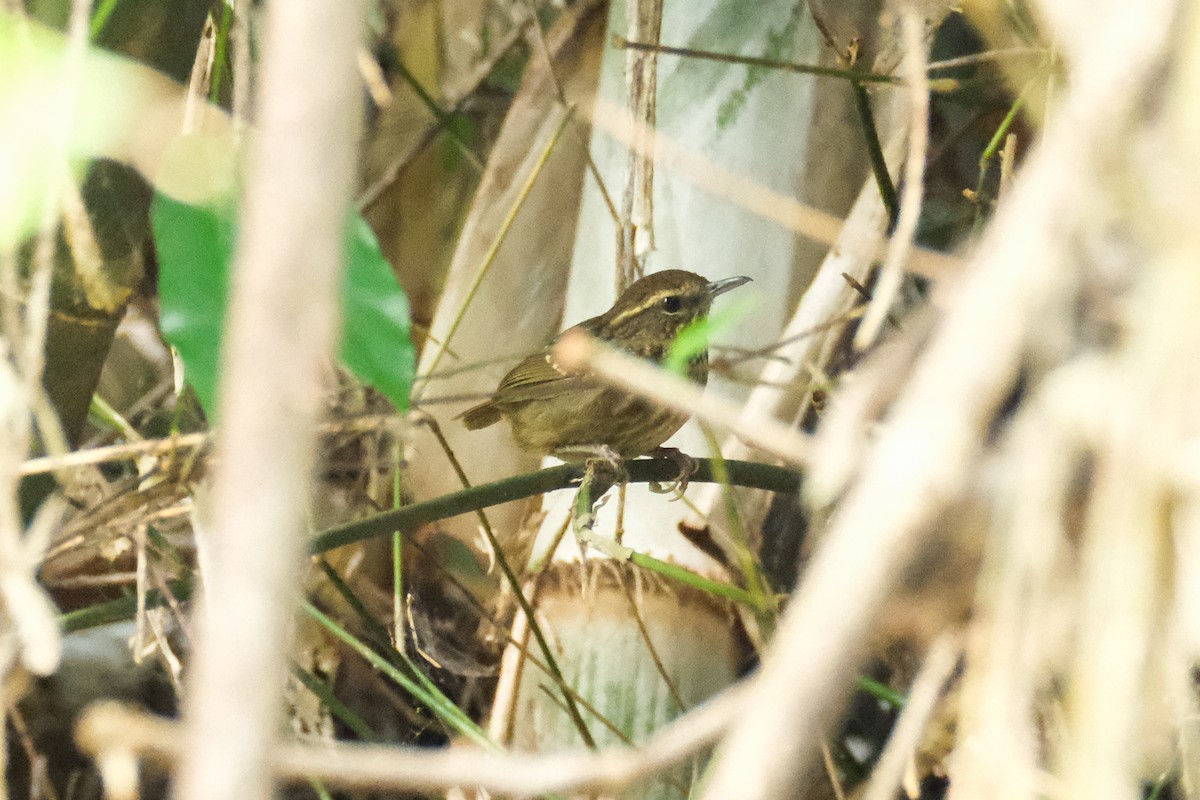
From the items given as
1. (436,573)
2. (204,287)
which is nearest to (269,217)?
(204,287)

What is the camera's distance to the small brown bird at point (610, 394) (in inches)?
125

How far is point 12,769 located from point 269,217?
Result: 287 cm

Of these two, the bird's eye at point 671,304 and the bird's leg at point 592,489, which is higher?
the bird's eye at point 671,304

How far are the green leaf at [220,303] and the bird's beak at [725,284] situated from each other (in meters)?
1.81

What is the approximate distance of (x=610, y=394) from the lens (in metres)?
3.25

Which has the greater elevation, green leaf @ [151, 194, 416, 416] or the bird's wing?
green leaf @ [151, 194, 416, 416]

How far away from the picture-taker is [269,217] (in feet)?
2.44

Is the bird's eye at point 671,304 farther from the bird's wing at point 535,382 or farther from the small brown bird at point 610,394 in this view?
the bird's wing at point 535,382

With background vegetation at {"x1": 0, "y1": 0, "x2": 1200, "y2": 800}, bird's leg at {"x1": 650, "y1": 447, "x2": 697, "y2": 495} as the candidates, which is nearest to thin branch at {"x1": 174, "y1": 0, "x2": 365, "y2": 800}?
background vegetation at {"x1": 0, "y1": 0, "x2": 1200, "y2": 800}

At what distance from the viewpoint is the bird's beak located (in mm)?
3051

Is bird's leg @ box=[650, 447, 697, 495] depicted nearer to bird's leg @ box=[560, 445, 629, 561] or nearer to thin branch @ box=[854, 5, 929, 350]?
bird's leg @ box=[560, 445, 629, 561]

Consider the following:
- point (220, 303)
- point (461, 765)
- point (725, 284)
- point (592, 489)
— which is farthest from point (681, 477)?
point (461, 765)

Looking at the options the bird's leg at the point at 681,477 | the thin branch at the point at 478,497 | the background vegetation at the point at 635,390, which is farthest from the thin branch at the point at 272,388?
the bird's leg at the point at 681,477

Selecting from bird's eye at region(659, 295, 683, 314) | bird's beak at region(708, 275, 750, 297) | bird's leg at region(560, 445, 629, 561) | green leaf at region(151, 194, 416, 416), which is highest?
green leaf at region(151, 194, 416, 416)
